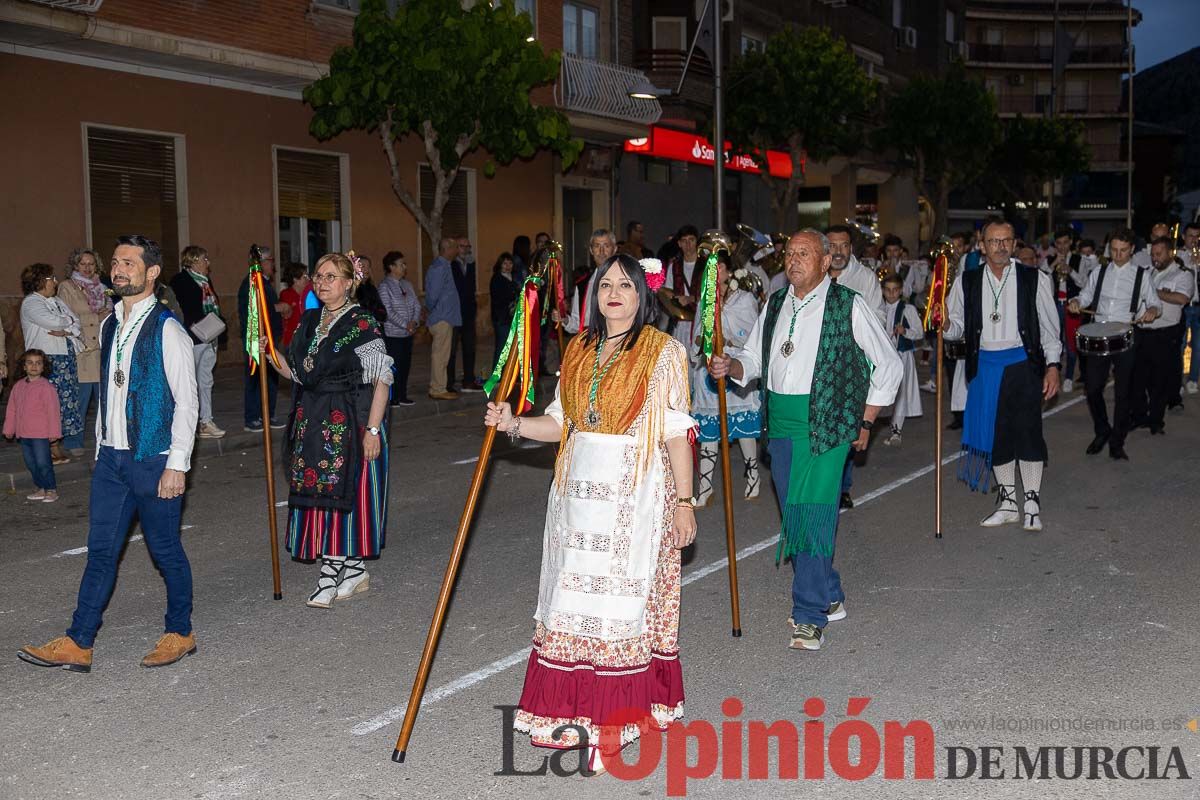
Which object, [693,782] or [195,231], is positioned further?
[195,231]

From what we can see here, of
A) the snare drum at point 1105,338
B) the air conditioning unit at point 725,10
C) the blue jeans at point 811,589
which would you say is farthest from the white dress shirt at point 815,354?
the air conditioning unit at point 725,10

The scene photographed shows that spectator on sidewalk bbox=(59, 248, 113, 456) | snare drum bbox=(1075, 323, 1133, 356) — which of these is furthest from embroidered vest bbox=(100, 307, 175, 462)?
snare drum bbox=(1075, 323, 1133, 356)

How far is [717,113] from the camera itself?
19.8 meters

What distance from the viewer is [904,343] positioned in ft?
41.1

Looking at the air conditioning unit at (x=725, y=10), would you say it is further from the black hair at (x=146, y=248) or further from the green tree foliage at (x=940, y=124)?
the black hair at (x=146, y=248)

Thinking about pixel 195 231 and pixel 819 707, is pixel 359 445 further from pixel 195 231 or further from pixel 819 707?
pixel 195 231

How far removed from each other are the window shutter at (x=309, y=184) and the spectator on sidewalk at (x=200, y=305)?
7932 millimetres

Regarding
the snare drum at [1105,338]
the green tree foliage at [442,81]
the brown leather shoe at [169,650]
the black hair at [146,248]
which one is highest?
the green tree foliage at [442,81]

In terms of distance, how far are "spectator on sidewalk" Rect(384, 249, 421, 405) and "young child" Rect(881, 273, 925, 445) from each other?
224 inches

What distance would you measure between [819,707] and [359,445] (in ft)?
9.02

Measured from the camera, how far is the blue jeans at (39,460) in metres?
10.1

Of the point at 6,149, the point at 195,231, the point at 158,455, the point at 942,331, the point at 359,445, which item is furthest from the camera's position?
the point at 195,231

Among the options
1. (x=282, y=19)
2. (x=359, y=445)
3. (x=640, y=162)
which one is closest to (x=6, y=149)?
(x=282, y=19)

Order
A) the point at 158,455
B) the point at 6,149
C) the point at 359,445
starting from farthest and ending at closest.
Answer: the point at 6,149, the point at 359,445, the point at 158,455
